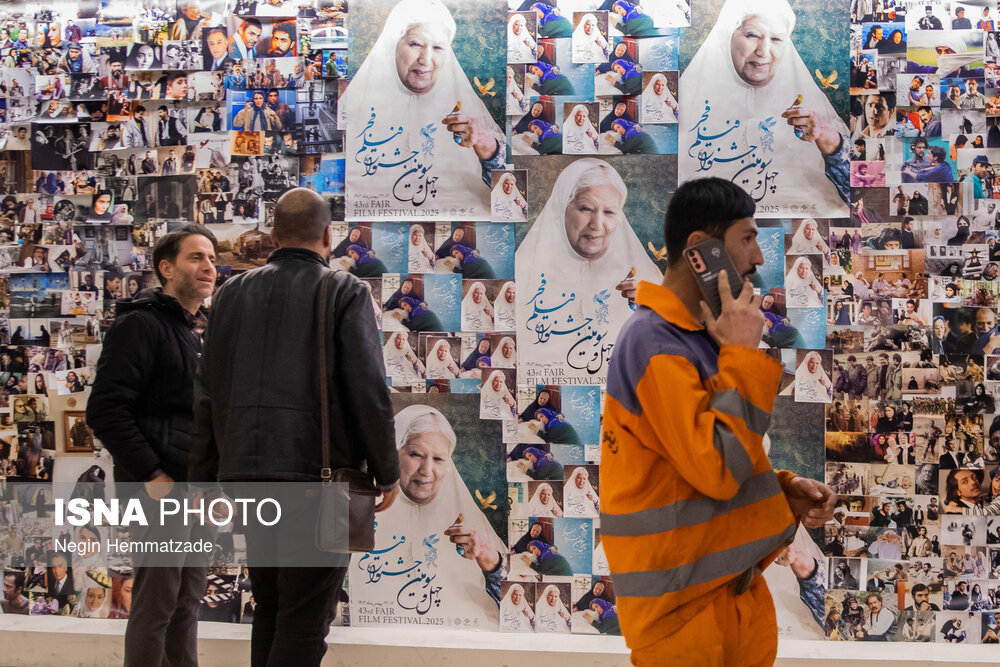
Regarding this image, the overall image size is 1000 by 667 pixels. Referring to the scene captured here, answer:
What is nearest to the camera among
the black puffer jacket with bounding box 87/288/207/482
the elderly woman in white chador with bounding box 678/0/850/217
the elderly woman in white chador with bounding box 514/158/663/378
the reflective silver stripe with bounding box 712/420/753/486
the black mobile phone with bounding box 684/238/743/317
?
the reflective silver stripe with bounding box 712/420/753/486

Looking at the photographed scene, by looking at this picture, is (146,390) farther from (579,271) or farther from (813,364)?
(813,364)

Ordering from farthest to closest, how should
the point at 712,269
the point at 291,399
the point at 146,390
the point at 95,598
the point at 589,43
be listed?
the point at 95,598
the point at 589,43
the point at 146,390
the point at 291,399
the point at 712,269

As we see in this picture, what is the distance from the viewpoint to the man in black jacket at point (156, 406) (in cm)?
255

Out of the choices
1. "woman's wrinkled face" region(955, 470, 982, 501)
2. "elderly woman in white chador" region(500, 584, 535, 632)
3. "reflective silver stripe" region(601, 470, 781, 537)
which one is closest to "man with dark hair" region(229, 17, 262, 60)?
"elderly woman in white chador" region(500, 584, 535, 632)

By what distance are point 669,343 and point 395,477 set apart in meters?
1.10

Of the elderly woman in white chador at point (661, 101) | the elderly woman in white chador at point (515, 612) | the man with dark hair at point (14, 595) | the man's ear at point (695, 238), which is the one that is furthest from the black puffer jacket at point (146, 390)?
the elderly woman in white chador at point (661, 101)

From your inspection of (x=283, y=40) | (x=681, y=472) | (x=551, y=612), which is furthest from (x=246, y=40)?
(x=681, y=472)

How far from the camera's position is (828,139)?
3.15 metres

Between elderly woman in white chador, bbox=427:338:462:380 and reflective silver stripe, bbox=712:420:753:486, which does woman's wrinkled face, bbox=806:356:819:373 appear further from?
reflective silver stripe, bbox=712:420:753:486

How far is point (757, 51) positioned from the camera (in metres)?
3.19

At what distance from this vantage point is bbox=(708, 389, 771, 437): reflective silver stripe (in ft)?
4.69

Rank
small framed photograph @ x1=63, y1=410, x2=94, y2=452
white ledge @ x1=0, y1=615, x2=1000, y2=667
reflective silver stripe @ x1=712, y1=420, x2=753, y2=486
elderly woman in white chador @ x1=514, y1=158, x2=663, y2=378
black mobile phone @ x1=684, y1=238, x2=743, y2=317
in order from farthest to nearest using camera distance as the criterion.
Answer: small framed photograph @ x1=63, y1=410, x2=94, y2=452, elderly woman in white chador @ x1=514, y1=158, x2=663, y2=378, white ledge @ x1=0, y1=615, x2=1000, y2=667, black mobile phone @ x1=684, y1=238, x2=743, y2=317, reflective silver stripe @ x1=712, y1=420, x2=753, y2=486

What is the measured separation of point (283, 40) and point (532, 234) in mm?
1278

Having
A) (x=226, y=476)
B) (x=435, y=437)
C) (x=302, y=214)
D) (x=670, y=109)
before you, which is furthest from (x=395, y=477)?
(x=670, y=109)
